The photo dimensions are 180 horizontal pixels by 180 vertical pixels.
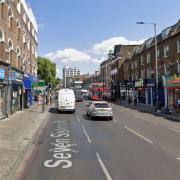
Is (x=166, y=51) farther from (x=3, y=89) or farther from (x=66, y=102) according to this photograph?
(x=3, y=89)

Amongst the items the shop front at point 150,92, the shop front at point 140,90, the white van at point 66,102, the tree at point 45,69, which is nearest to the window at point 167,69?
the shop front at point 150,92

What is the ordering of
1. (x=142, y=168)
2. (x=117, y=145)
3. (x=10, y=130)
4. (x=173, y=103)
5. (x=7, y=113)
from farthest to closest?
(x=173, y=103) → (x=7, y=113) → (x=10, y=130) → (x=117, y=145) → (x=142, y=168)

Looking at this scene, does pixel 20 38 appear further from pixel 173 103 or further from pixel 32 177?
pixel 32 177

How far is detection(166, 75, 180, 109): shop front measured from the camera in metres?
35.8

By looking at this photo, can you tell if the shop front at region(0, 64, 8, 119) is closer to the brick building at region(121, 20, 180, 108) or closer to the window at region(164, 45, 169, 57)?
the brick building at region(121, 20, 180, 108)

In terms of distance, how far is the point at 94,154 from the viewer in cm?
1141

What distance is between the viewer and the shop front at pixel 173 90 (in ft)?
117

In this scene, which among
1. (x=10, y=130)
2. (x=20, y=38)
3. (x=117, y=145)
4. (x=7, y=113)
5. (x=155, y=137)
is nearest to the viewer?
(x=117, y=145)

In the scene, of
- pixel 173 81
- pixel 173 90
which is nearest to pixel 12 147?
pixel 173 81

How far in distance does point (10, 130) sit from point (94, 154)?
25.0ft

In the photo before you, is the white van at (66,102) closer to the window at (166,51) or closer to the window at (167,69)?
the window at (167,69)

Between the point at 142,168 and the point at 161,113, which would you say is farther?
the point at 161,113

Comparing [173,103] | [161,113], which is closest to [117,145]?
[161,113]

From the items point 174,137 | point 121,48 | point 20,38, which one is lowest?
point 174,137
